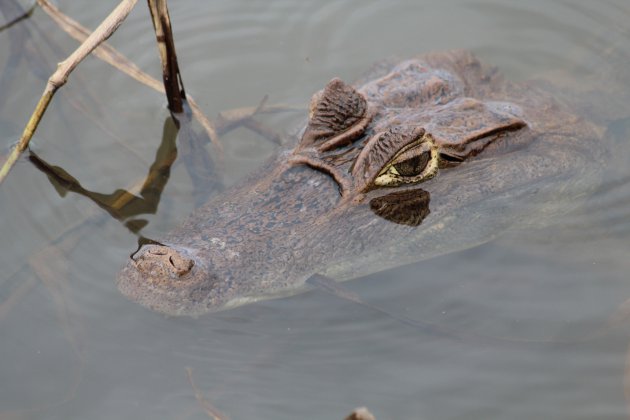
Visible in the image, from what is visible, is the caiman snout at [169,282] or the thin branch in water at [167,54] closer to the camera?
the caiman snout at [169,282]

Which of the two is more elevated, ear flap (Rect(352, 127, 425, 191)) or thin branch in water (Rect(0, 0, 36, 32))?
thin branch in water (Rect(0, 0, 36, 32))

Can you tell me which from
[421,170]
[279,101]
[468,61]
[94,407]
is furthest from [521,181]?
[94,407]

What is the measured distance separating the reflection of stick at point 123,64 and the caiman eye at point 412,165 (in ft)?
6.48

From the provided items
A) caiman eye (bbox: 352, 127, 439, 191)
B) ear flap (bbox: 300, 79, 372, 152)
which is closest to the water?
caiman eye (bbox: 352, 127, 439, 191)

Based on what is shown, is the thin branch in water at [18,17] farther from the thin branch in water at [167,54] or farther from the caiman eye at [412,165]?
the caiman eye at [412,165]

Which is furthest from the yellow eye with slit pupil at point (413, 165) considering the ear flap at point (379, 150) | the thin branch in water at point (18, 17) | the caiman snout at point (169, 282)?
the thin branch in water at point (18, 17)

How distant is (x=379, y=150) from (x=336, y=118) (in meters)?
0.48

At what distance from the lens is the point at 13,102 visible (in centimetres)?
Result: 671

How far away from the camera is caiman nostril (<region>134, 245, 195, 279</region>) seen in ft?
14.0

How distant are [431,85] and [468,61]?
3.61 ft

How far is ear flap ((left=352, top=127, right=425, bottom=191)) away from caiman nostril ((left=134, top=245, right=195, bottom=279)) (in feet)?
4.26

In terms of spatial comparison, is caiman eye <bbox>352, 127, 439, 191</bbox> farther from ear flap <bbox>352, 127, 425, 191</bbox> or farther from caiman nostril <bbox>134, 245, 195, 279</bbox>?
caiman nostril <bbox>134, 245, 195, 279</bbox>

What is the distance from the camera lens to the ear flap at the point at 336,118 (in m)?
5.04

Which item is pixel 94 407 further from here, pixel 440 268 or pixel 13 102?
pixel 13 102
